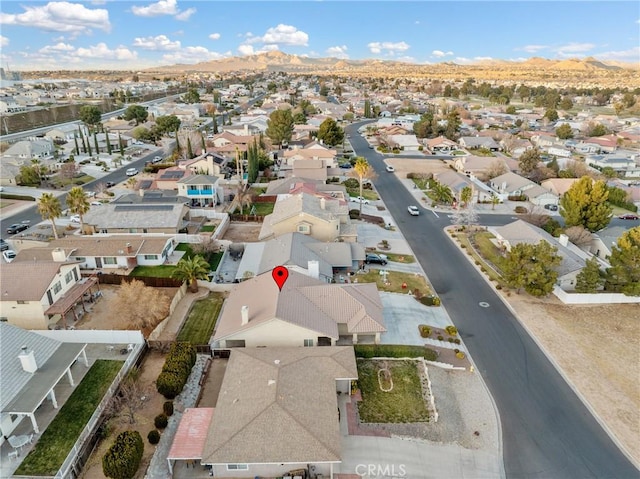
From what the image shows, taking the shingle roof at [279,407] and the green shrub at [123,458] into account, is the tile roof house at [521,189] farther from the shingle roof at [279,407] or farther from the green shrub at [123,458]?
the green shrub at [123,458]

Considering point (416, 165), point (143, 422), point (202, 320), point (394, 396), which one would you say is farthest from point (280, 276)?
point (416, 165)

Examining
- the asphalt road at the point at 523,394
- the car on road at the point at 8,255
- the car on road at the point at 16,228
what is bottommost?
the asphalt road at the point at 523,394

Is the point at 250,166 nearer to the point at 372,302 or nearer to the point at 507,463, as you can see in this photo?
the point at 372,302

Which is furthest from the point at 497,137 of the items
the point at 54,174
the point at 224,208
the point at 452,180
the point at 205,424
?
the point at 205,424

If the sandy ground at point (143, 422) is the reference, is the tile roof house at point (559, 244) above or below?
above

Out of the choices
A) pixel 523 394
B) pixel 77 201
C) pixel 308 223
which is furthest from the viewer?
pixel 308 223

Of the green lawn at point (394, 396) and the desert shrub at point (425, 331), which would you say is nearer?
the green lawn at point (394, 396)

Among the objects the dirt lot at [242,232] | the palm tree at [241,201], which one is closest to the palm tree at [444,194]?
the dirt lot at [242,232]

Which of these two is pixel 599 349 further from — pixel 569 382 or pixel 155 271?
pixel 155 271
